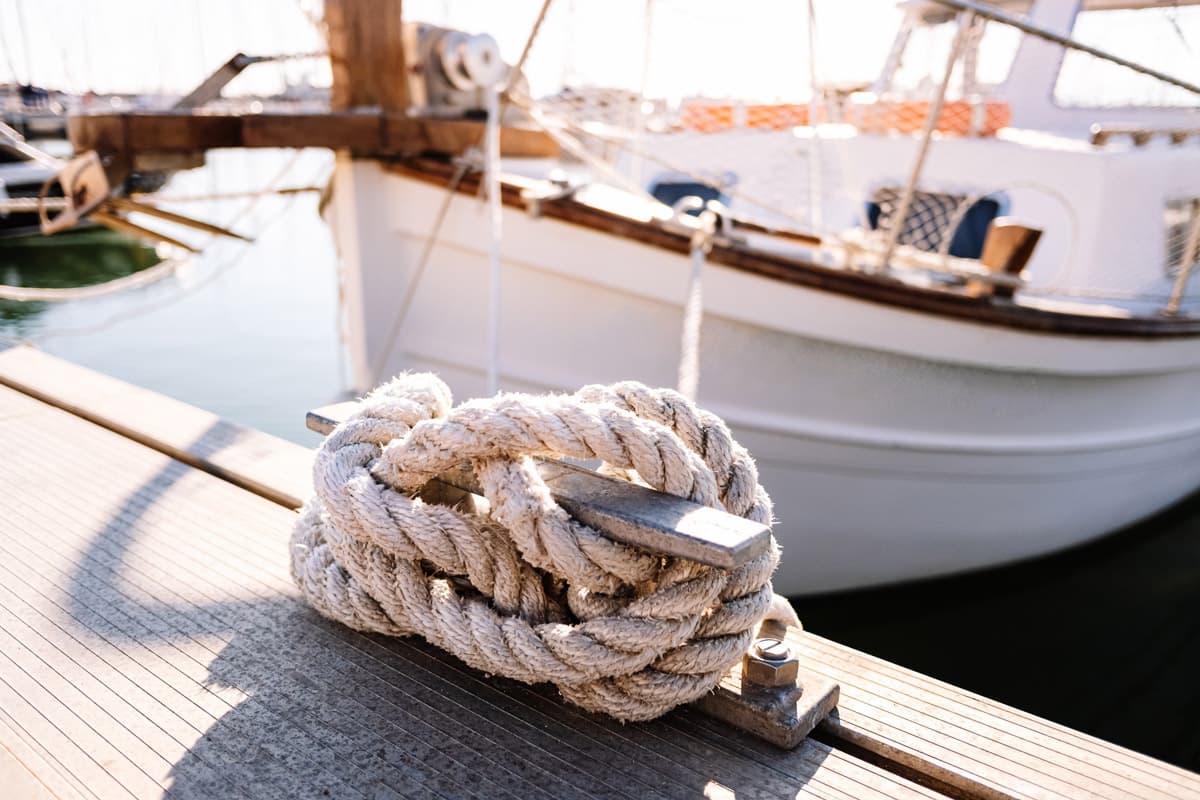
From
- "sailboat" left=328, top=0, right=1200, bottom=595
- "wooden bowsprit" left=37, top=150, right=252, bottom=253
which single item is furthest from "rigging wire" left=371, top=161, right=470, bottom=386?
"wooden bowsprit" left=37, top=150, right=252, bottom=253

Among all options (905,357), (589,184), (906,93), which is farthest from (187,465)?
(906,93)

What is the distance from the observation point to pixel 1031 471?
13.6ft

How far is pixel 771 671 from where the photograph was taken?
1104 millimetres

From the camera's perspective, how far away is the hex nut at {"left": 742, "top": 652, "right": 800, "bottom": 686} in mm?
1104

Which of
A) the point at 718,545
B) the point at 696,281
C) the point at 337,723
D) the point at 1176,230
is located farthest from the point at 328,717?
the point at 1176,230

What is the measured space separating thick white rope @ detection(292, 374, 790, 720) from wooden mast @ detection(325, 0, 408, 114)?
260 cm

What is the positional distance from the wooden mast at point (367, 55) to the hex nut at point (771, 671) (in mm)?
2915

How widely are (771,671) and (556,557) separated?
1.05 feet

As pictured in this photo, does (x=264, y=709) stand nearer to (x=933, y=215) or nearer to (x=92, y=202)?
(x=92, y=202)

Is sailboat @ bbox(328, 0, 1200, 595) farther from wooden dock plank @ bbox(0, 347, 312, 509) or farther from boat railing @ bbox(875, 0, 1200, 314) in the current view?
wooden dock plank @ bbox(0, 347, 312, 509)

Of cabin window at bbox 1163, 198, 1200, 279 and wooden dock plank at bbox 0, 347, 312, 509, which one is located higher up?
cabin window at bbox 1163, 198, 1200, 279

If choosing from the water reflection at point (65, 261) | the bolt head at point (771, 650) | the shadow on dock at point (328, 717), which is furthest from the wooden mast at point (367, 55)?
the water reflection at point (65, 261)

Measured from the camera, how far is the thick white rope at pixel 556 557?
1.03m

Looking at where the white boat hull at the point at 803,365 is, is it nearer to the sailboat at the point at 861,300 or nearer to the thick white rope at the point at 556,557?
the sailboat at the point at 861,300
